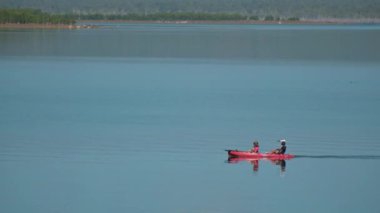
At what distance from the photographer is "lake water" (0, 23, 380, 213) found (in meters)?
18.0

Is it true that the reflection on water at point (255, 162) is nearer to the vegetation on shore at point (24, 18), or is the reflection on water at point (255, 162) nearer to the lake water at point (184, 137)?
the lake water at point (184, 137)

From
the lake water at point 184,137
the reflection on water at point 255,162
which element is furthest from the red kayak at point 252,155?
A: the lake water at point 184,137

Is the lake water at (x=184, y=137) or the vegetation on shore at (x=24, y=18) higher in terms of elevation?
Answer: the vegetation on shore at (x=24, y=18)

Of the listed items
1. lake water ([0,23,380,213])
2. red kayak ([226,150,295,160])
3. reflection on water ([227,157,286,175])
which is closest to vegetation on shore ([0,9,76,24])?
lake water ([0,23,380,213])

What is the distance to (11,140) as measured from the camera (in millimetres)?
23438

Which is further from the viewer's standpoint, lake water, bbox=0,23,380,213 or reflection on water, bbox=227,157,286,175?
reflection on water, bbox=227,157,286,175

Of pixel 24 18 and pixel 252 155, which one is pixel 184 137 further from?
pixel 24 18

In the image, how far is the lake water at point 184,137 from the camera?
1803 cm

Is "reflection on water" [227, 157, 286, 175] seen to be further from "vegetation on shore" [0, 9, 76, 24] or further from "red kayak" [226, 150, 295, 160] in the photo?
"vegetation on shore" [0, 9, 76, 24]

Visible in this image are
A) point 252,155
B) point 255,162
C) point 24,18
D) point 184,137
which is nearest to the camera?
point 255,162

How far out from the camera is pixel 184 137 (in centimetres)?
2425

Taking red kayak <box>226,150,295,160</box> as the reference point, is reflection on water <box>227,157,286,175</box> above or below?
below

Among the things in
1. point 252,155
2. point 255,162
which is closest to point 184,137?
point 252,155

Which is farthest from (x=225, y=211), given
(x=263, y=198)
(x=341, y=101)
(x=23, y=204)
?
(x=341, y=101)
